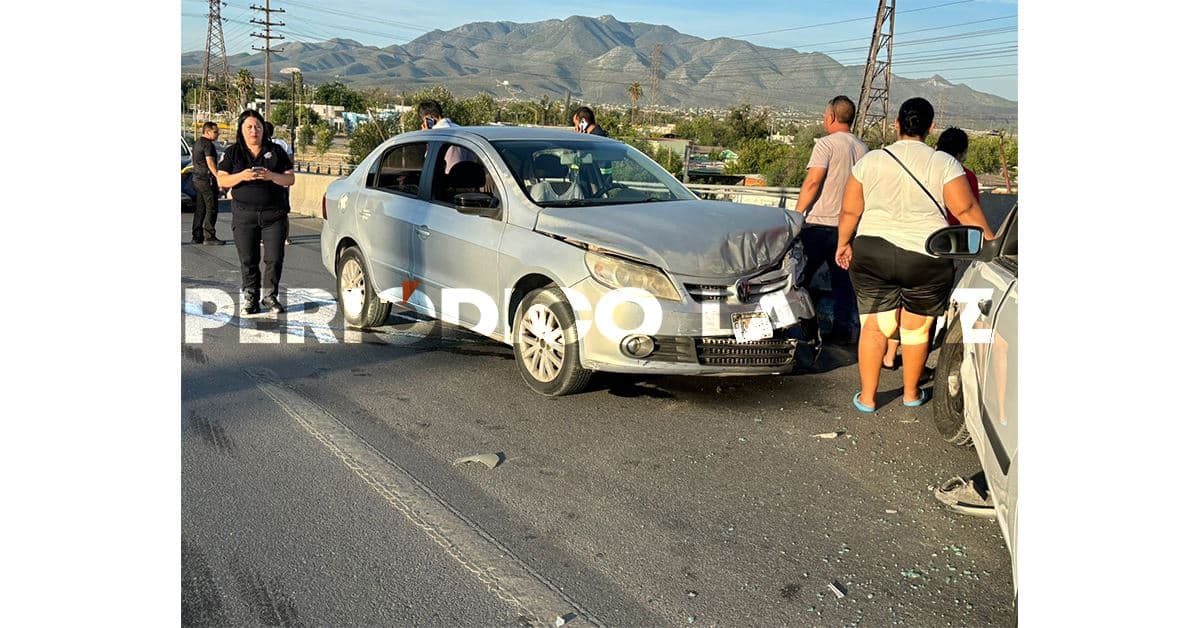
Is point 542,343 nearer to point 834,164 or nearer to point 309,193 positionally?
point 834,164

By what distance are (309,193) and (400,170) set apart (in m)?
14.7

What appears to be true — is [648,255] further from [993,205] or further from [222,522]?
[993,205]

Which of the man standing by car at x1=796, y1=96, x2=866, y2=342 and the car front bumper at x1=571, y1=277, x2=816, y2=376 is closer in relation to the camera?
the car front bumper at x1=571, y1=277, x2=816, y2=376

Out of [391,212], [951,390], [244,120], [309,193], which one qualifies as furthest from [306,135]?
[951,390]

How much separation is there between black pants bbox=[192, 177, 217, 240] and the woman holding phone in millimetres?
6219

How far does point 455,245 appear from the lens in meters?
7.15

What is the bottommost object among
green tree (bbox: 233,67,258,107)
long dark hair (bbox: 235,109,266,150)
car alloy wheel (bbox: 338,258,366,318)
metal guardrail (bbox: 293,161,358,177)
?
car alloy wheel (bbox: 338,258,366,318)

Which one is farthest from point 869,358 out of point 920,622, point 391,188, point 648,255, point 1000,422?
point 391,188

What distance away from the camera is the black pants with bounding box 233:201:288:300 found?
9.13 metres

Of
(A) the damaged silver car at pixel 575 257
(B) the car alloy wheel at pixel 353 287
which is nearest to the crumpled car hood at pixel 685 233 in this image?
(A) the damaged silver car at pixel 575 257

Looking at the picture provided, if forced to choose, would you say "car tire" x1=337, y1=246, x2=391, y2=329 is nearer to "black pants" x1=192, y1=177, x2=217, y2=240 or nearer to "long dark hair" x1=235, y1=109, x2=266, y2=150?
"long dark hair" x1=235, y1=109, x2=266, y2=150

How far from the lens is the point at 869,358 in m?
6.19

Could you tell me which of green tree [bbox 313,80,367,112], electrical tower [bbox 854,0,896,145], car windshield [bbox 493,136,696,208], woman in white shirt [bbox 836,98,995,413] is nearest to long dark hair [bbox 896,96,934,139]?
woman in white shirt [bbox 836,98,995,413]

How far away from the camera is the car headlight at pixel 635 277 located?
6.05 metres
